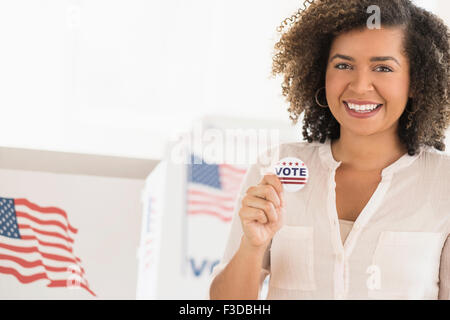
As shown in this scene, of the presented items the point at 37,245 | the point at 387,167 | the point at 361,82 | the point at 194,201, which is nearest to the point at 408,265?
the point at 387,167

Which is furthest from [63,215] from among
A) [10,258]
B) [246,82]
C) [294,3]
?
[294,3]

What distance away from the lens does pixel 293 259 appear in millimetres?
804

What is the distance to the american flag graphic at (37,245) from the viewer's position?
99cm

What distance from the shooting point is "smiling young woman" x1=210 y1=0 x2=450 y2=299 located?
30.2 inches

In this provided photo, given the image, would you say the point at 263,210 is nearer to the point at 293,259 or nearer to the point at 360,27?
the point at 293,259

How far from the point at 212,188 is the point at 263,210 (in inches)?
32.3

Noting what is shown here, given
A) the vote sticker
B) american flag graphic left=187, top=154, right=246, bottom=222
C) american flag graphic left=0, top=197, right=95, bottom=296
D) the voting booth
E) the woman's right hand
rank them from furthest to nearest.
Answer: american flag graphic left=187, top=154, right=246, bottom=222
the voting booth
american flag graphic left=0, top=197, right=95, bottom=296
the vote sticker
the woman's right hand

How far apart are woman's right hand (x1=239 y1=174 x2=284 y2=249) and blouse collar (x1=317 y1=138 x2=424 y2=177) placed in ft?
0.59

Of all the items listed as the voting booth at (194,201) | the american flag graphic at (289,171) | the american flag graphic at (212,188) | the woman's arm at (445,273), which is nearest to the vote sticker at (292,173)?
the american flag graphic at (289,171)

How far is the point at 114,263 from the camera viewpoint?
1.13 metres

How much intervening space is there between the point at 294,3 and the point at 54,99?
733 mm

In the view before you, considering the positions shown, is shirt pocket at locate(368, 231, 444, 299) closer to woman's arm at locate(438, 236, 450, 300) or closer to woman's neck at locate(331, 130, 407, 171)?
woman's arm at locate(438, 236, 450, 300)

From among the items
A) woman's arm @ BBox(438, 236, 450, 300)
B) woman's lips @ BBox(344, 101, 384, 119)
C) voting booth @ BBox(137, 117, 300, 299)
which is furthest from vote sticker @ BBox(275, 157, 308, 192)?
voting booth @ BBox(137, 117, 300, 299)
